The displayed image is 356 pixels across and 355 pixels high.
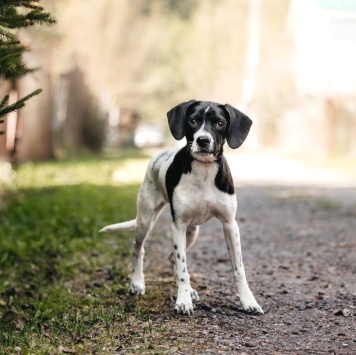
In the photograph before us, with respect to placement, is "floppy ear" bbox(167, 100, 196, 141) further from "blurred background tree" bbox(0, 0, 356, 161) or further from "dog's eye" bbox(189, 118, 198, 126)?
"blurred background tree" bbox(0, 0, 356, 161)

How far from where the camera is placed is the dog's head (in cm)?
493

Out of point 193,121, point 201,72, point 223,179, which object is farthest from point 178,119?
point 201,72

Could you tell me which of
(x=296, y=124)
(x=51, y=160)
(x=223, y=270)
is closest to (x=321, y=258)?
(x=223, y=270)

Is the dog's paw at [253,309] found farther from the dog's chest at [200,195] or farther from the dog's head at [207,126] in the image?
the dog's head at [207,126]

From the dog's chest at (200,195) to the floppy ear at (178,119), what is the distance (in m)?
0.24

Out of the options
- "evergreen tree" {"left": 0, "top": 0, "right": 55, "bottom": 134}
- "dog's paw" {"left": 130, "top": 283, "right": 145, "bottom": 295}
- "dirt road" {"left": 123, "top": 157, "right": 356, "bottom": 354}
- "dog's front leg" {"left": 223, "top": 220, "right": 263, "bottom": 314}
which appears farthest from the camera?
"dog's paw" {"left": 130, "top": 283, "right": 145, "bottom": 295}

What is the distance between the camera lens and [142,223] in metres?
5.81

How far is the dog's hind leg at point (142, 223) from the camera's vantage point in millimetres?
5773

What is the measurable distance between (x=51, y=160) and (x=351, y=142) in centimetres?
1220

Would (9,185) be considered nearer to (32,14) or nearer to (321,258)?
(321,258)

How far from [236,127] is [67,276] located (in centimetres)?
249

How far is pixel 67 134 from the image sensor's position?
2608cm

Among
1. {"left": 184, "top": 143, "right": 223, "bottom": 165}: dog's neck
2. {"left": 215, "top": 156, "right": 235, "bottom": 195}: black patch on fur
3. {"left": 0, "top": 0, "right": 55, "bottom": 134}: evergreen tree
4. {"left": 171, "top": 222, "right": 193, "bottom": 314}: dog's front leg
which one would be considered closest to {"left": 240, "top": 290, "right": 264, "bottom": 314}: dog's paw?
{"left": 171, "top": 222, "right": 193, "bottom": 314}: dog's front leg

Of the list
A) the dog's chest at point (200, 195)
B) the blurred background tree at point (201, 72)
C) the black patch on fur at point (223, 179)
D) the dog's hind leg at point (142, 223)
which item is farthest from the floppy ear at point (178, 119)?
the blurred background tree at point (201, 72)
